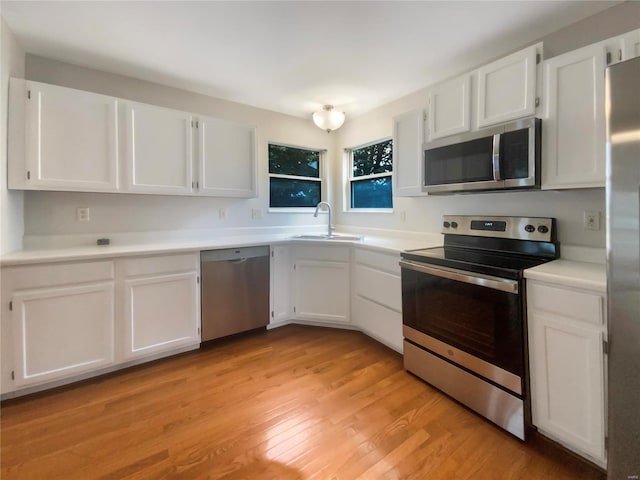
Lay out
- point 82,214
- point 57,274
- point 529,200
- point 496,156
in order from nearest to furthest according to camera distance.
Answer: point 496,156, point 57,274, point 529,200, point 82,214

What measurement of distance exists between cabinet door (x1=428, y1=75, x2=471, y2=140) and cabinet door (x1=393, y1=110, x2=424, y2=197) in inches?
5.6

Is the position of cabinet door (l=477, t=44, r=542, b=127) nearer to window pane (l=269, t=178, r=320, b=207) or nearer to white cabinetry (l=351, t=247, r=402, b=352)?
white cabinetry (l=351, t=247, r=402, b=352)

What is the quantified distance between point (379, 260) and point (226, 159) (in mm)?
1701

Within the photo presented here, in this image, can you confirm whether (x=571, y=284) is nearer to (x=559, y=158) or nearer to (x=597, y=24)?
(x=559, y=158)

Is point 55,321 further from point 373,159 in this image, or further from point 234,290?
point 373,159

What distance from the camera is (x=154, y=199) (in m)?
2.66

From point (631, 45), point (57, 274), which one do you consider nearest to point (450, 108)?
point (631, 45)

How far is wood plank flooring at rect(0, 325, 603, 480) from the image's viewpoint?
1.32 metres

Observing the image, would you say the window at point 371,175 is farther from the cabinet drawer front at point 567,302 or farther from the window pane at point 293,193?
the cabinet drawer front at point 567,302

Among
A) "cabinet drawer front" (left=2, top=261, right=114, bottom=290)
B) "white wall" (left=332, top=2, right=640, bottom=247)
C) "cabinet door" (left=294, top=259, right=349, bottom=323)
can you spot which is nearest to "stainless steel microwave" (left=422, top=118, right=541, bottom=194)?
"white wall" (left=332, top=2, right=640, bottom=247)

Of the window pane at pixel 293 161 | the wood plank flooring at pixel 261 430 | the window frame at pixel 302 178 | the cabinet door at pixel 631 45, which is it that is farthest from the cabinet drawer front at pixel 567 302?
the window pane at pixel 293 161

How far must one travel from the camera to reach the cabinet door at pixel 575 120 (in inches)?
56.7

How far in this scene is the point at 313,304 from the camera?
2.90 metres

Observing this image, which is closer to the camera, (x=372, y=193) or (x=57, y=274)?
(x=57, y=274)
